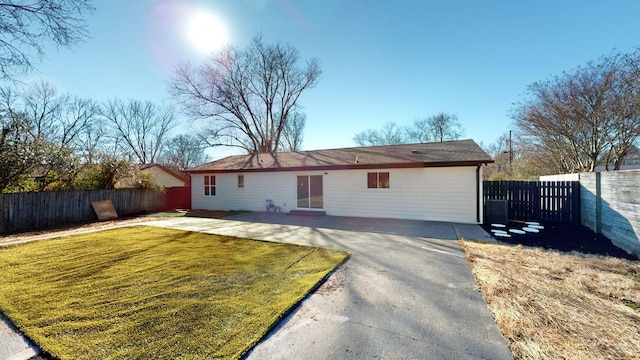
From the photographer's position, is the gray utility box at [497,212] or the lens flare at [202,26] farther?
the lens flare at [202,26]

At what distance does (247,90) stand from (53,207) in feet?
52.7

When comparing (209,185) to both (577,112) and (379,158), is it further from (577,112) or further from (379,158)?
(577,112)

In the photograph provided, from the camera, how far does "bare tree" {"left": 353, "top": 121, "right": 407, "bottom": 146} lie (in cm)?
3450

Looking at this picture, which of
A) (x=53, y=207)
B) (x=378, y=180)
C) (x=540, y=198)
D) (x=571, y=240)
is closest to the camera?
(x=571, y=240)

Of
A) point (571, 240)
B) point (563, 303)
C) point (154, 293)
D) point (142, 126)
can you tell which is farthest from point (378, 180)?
point (142, 126)

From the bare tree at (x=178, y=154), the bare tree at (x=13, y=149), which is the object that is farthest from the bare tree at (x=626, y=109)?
the bare tree at (x=178, y=154)

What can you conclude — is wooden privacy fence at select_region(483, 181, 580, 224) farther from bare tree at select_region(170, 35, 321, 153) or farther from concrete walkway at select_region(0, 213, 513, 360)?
bare tree at select_region(170, 35, 321, 153)

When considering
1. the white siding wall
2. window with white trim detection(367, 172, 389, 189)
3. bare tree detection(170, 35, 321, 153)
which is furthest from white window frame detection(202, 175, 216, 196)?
bare tree detection(170, 35, 321, 153)

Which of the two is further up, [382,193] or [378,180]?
[378,180]

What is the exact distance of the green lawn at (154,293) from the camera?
92.2 inches

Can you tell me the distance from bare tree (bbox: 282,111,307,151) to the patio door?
19.1m

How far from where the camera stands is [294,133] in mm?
31172

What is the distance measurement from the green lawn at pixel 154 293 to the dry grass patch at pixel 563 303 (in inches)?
94.4

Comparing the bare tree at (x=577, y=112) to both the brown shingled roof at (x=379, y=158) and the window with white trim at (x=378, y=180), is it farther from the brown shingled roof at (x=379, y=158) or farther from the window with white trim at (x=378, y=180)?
the window with white trim at (x=378, y=180)
